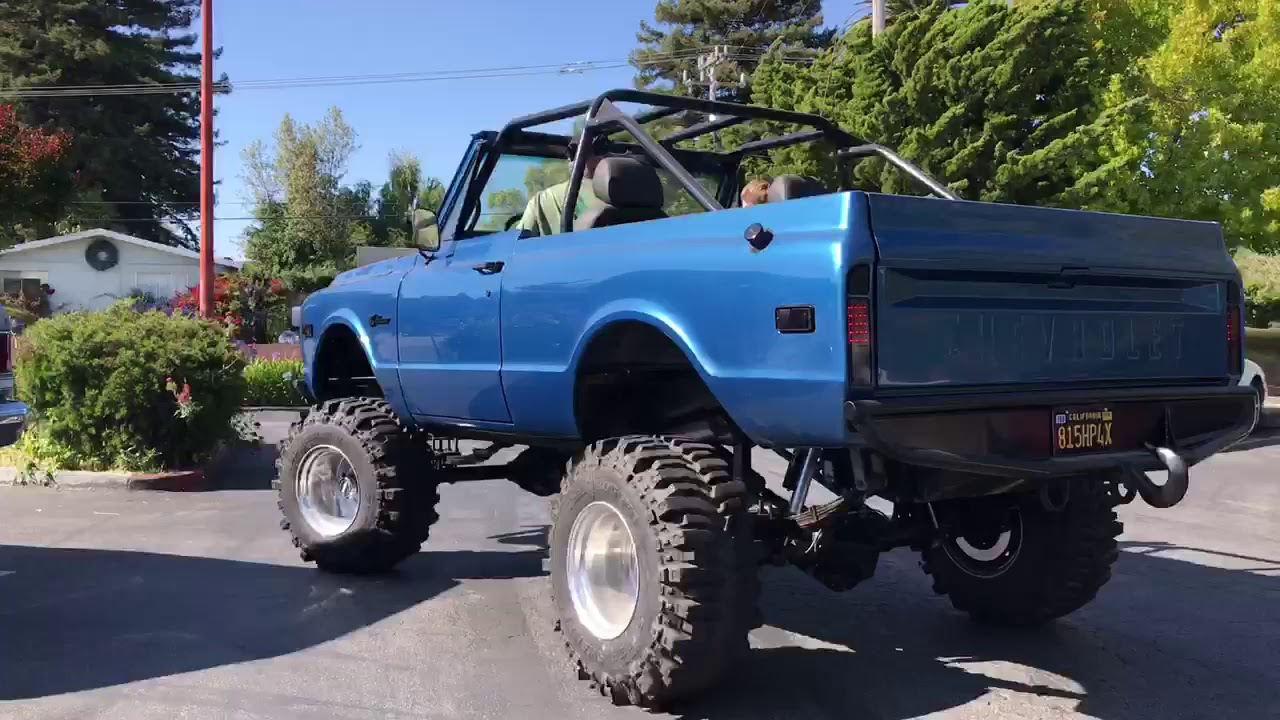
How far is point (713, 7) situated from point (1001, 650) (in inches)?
1756

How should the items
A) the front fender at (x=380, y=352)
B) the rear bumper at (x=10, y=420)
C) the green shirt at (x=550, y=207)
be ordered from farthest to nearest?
the rear bumper at (x=10, y=420) → the front fender at (x=380, y=352) → the green shirt at (x=550, y=207)

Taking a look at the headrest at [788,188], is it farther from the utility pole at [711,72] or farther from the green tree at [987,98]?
the utility pole at [711,72]

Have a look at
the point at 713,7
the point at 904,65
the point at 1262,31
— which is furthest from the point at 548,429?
the point at 713,7

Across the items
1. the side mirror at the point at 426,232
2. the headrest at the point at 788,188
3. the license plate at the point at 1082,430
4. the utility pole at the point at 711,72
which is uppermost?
the utility pole at the point at 711,72

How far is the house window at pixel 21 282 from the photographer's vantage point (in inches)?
1412

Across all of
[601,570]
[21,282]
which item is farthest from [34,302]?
[601,570]

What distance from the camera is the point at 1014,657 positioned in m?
4.83

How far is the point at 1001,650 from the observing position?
4941 mm

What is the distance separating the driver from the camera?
5.00 m

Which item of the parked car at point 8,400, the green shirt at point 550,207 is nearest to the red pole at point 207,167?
the parked car at point 8,400

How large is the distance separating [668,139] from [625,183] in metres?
1.71

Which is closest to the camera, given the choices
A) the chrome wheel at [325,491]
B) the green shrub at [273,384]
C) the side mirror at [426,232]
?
the side mirror at [426,232]

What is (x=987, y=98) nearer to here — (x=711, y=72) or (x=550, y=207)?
(x=550, y=207)

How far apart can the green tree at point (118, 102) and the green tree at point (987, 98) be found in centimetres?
3627
